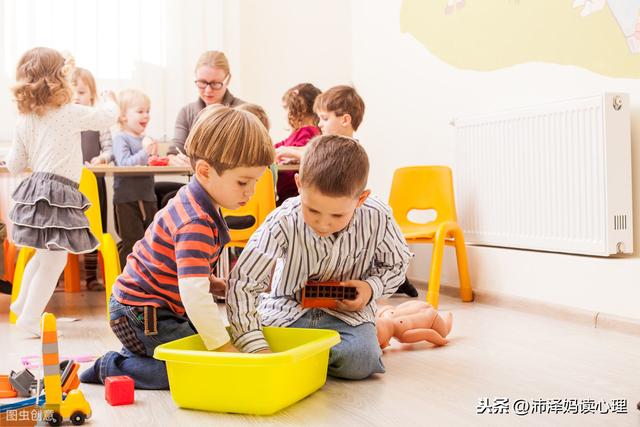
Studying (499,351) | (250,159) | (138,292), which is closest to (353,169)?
(250,159)

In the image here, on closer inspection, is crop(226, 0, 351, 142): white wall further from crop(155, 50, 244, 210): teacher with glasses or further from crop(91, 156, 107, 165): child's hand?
crop(91, 156, 107, 165): child's hand

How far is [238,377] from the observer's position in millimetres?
1432

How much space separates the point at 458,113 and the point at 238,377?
2.20 metres

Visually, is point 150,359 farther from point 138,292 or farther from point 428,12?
point 428,12

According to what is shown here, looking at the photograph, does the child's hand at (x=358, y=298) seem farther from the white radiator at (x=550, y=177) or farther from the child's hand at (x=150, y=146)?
the child's hand at (x=150, y=146)

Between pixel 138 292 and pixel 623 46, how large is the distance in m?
1.74

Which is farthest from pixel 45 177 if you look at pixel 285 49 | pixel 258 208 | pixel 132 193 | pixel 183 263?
pixel 285 49


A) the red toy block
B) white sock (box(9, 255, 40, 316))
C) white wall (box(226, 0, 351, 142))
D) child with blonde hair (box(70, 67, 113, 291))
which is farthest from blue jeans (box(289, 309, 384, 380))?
white wall (box(226, 0, 351, 142))

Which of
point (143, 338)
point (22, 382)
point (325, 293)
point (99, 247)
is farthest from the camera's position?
point (99, 247)

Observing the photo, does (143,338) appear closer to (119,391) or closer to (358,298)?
(119,391)

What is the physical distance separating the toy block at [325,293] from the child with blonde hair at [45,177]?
105 cm

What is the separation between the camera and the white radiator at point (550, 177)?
97.8 inches

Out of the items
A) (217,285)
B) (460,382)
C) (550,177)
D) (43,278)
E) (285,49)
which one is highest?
(285,49)

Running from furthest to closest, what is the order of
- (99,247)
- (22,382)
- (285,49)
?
(285,49)
(99,247)
(22,382)
